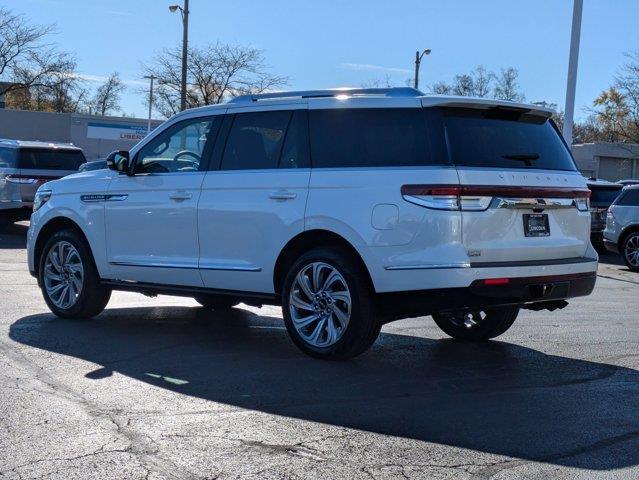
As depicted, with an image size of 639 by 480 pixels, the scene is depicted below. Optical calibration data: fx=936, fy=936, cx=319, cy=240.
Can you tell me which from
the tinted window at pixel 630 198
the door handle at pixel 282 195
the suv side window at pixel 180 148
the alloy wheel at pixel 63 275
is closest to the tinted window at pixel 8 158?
the alloy wheel at pixel 63 275

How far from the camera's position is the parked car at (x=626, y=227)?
17.9 m

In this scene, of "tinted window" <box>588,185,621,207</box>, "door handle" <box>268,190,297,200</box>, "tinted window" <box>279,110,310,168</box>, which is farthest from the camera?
"tinted window" <box>588,185,621,207</box>

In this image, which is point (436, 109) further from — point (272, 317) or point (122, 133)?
point (122, 133)

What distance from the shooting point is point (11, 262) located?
46.8ft

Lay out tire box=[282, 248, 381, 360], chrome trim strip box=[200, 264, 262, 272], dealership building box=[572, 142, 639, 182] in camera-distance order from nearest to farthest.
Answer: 1. tire box=[282, 248, 381, 360]
2. chrome trim strip box=[200, 264, 262, 272]
3. dealership building box=[572, 142, 639, 182]

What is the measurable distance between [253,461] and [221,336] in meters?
3.66

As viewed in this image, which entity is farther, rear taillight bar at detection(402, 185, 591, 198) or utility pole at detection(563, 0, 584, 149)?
utility pole at detection(563, 0, 584, 149)

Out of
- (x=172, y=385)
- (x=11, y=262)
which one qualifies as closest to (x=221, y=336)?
(x=172, y=385)

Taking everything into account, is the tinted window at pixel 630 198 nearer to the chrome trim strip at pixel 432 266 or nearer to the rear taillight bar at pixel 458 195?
the rear taillight bar at pixel 458 195

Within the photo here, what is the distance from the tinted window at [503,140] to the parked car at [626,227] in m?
11.2

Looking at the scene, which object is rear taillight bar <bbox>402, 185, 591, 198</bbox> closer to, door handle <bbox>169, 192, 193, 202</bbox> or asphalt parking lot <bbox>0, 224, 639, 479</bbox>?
asphalt parking lot <bbox>0, 224, 639, 479</bbox>

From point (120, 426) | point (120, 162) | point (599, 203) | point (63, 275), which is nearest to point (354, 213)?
point (120, 426)

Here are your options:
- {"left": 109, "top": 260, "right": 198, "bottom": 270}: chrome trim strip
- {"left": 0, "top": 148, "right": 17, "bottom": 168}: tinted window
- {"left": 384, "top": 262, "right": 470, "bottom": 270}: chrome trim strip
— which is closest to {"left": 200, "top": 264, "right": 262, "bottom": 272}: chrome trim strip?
{"left": 109, "top": 260, "right": 198, "bottom": 270}: chrome trim strip

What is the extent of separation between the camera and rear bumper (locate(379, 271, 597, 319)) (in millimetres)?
6508
